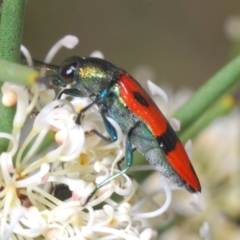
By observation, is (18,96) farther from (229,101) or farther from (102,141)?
(229,101)

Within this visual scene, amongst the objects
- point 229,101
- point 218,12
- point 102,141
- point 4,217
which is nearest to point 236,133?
point 229,101

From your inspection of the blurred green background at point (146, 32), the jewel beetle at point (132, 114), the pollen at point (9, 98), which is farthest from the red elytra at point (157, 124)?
the blurred green background at point (146, 32)

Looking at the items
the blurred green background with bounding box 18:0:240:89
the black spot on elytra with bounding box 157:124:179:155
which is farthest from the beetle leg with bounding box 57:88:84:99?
the blurred green background with bounding box 18:0:240:89

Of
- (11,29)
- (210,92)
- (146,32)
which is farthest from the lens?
(146,32)

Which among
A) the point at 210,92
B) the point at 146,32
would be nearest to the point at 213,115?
the point at 210,92

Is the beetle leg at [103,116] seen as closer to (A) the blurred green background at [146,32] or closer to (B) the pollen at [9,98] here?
(B) the pollen at [9,98]

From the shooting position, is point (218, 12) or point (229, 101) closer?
point (229, 101)

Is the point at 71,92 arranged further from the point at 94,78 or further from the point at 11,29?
the point at 11,29
